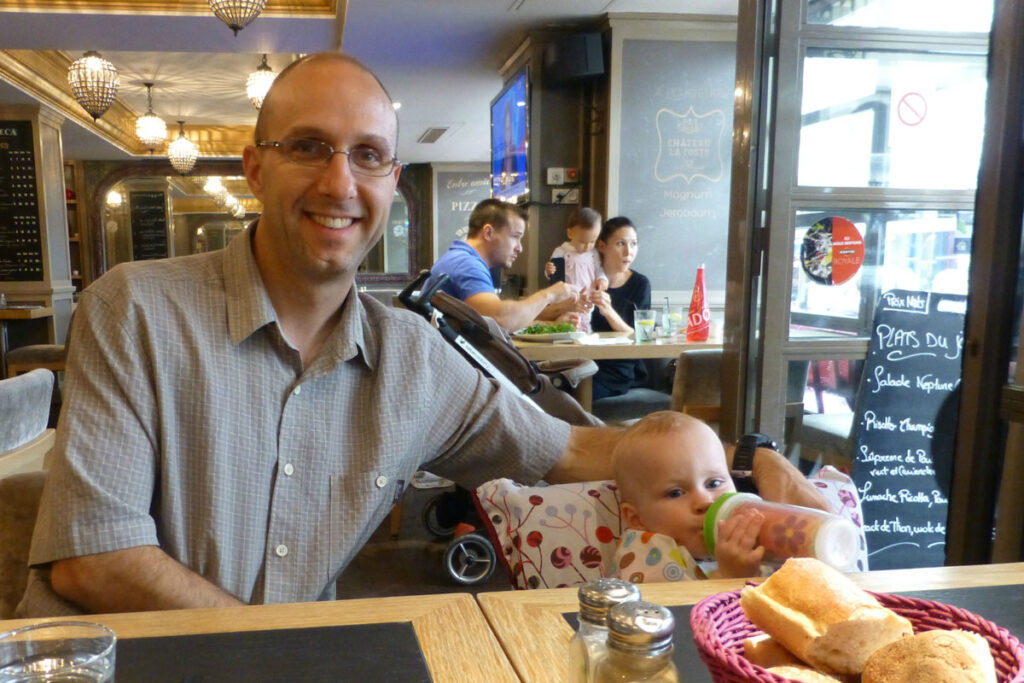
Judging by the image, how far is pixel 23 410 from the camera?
90.4 inches

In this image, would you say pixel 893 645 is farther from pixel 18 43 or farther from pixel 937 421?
pixel 18 43

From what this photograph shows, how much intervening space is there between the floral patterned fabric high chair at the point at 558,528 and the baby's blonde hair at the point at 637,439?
79mm

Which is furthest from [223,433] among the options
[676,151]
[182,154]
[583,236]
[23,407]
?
[182,154]

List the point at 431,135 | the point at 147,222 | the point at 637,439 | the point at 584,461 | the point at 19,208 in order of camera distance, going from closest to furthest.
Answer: the point at 637,439 < the point at 584,461 < the point at 19,208 < the point at 431,135 < the point at 147,222

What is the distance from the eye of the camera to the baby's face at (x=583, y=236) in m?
4.36

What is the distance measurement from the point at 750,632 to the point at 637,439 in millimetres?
746

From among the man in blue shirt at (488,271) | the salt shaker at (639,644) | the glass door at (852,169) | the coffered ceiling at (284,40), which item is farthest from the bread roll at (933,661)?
the coffered ceiling at (284,40)

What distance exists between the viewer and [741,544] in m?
1.01

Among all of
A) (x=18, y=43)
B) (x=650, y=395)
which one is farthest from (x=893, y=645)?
(x=18, y=43)

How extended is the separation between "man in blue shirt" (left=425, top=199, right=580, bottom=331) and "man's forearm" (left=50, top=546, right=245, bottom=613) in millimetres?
2271

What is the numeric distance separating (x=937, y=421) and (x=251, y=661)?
2272 mm

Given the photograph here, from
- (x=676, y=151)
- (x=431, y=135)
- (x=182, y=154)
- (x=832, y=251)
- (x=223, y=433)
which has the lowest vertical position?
(x=223, y=433)

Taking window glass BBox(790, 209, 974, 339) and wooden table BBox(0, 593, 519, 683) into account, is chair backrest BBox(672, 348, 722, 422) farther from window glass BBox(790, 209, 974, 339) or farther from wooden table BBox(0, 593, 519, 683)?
wooden table BBox(0, 593, 519, 683)

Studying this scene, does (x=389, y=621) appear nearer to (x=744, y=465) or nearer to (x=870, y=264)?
(x=744, y=465)
